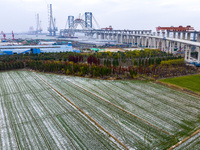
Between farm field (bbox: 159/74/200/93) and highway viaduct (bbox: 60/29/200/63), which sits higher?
highway viaduct (bbox: 60/29/200/63)

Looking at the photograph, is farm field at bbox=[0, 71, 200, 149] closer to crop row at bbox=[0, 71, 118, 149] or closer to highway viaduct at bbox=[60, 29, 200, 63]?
crop row at bbox=[0, 71, 118, 149]

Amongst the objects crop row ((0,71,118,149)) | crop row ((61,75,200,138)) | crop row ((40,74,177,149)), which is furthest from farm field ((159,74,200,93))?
crop row ((0,71,118,149))

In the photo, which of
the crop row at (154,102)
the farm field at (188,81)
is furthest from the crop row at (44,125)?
the farm field at (188,81)

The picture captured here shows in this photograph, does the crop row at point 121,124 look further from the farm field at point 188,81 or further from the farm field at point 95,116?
the farm field at point 188,81

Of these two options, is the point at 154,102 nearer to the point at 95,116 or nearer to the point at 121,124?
the point at 121,124

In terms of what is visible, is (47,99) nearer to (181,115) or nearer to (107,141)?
(107,141)

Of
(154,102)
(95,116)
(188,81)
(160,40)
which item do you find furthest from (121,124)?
(160,40)
